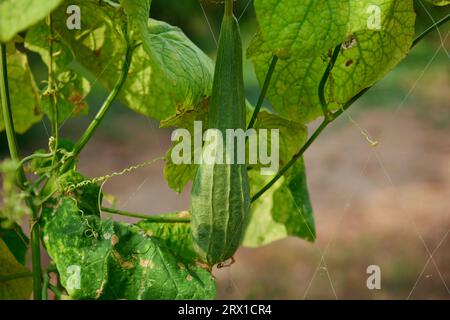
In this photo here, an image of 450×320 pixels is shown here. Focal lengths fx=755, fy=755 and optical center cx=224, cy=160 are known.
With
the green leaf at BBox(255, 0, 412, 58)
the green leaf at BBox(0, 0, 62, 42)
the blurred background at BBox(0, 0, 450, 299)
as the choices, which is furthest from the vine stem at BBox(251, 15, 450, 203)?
the blurred background at BBox(0, 0, 450, 299)

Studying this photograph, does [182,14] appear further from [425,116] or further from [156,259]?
[156,259]

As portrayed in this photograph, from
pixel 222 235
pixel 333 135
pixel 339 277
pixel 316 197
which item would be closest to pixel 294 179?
pixel 222 235

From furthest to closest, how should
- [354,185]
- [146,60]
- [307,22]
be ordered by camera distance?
[354,185], [146,60], [307,22]

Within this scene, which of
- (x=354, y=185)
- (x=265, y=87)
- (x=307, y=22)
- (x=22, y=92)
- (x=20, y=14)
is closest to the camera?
(x=20, y=14)

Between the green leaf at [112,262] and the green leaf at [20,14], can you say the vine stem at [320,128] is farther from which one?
the green leaf at [20,14]

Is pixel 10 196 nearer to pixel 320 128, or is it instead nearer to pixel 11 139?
pixel 11 139

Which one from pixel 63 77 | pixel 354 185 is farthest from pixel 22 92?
pixel 354 185

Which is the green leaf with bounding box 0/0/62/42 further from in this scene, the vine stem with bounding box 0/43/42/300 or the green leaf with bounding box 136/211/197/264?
the green leaf with bounding box 136/211/197/264
